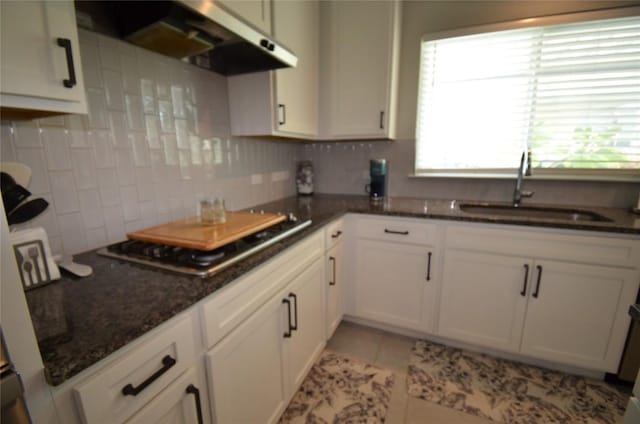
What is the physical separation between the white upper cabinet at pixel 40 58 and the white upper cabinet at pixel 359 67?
1.56m

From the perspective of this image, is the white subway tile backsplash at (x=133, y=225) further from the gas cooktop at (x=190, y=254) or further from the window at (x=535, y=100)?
the window at (x=535, y=100)

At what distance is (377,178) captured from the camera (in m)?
2.18

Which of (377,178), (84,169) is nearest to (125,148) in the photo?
(84,169)

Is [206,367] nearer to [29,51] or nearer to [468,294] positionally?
[29,51]

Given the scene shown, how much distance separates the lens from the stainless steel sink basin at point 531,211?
177cm

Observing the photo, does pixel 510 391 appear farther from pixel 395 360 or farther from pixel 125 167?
pixel 125 167

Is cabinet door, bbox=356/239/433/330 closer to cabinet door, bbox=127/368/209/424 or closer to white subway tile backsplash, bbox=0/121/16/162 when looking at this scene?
cabinet door, bbox=127/368/209/424

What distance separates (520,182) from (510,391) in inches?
48.6

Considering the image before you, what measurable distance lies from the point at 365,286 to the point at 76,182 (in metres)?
1.63

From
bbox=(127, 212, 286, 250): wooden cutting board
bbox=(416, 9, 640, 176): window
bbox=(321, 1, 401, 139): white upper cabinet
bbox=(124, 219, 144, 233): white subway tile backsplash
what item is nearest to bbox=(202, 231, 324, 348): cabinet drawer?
bbox=(127, 212, 286, 250): wooden cutting board

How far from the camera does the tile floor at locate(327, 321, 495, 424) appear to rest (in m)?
1.36

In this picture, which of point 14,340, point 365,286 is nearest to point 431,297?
point 365,286

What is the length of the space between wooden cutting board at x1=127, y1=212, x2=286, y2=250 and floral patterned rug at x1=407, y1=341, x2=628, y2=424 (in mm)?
1212

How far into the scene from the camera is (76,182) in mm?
1019
